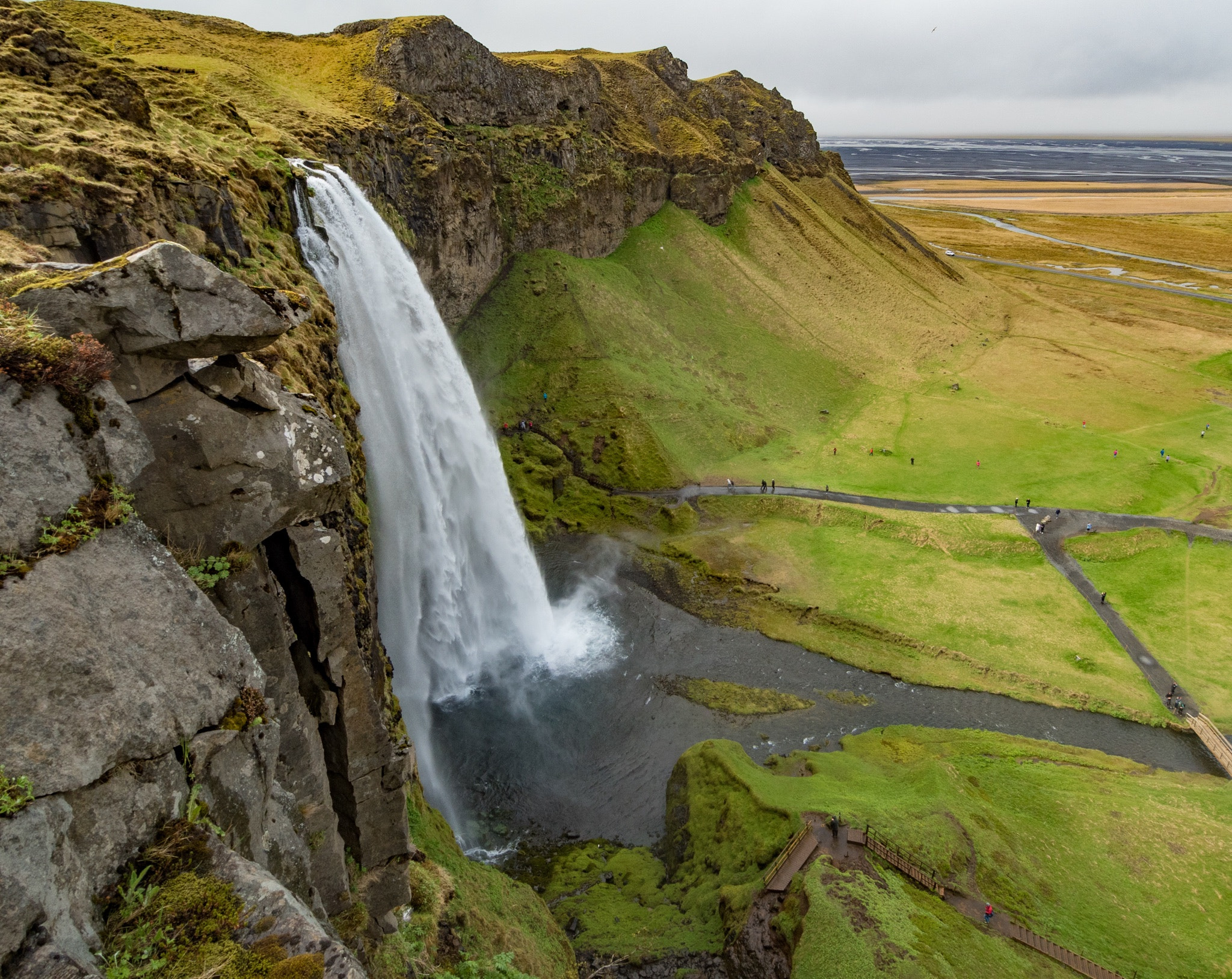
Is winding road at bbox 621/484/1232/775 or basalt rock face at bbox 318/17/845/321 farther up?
basalt rock face at bbox 318/17/845/321

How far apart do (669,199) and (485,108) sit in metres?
25.3

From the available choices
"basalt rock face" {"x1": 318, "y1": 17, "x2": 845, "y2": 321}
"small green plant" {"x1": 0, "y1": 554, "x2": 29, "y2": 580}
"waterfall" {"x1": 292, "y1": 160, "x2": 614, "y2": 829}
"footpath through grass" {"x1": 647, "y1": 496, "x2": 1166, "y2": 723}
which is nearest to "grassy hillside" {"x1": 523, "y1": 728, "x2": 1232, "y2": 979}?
"footpath through grass" {"x1": 647, "y1": 496, "x2": 1166, "y2": 723}

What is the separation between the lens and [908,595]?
4125 cm

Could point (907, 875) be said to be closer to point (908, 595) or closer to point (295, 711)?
point (295, 711)

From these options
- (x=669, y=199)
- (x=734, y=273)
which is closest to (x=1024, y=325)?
(x=734, y=273)

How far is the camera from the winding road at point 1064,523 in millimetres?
38562

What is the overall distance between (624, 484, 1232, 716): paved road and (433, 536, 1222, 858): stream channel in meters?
6.78

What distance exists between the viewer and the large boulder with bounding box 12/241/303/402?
9.86 m

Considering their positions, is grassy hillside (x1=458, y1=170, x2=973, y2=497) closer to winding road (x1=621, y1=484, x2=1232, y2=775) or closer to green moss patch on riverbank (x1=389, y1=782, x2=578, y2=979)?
winding road (x1=621, y1=484, x2=1232, y2=775)

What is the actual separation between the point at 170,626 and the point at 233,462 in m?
3.39

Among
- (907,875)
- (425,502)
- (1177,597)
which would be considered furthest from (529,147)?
(907,875)

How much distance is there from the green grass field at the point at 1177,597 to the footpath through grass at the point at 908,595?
2.28 m

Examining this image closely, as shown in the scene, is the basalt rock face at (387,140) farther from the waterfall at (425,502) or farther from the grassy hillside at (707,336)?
the grassy hillside at (707,336)

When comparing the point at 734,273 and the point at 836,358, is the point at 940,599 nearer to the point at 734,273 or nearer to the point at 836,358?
the point at 836,358
